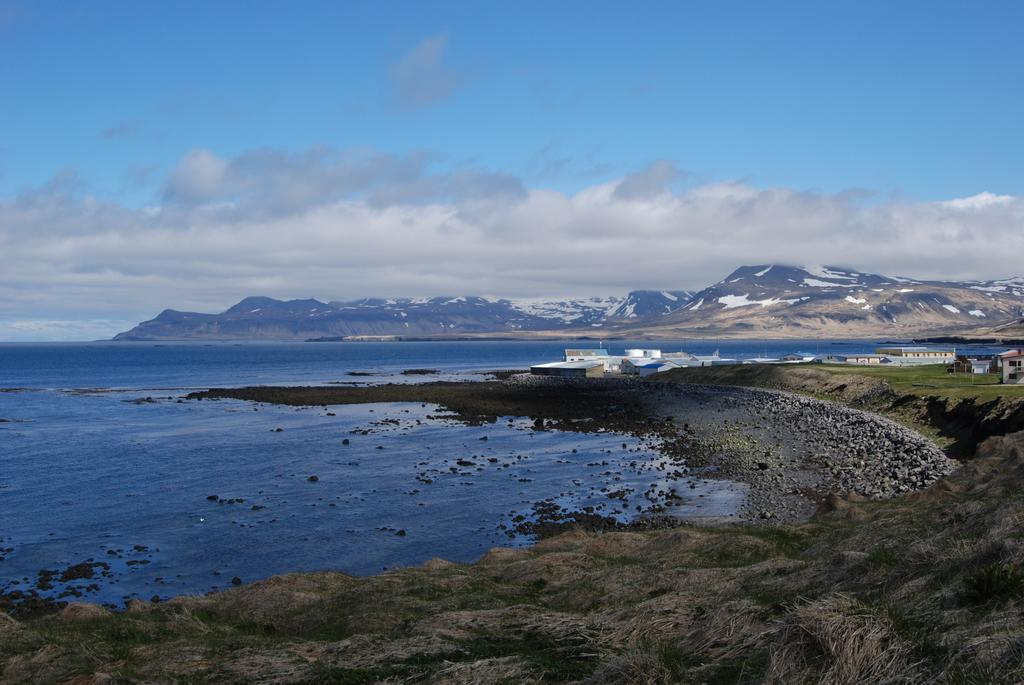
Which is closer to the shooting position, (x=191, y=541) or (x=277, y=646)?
(x=277, y=646)

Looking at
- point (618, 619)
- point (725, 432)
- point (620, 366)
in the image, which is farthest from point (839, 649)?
point (620, 366)

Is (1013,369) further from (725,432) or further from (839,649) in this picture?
(839,649)

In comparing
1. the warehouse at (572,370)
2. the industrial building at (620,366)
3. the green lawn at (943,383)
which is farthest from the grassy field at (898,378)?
the warehouse at (572,370)

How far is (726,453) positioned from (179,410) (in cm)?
6388

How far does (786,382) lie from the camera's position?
339ft

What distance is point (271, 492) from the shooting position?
4084cm

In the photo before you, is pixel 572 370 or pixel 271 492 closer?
pixel 271 492

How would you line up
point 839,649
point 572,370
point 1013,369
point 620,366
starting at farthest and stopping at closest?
point 572,370, point 620,366, point 1013,369, point 839,649

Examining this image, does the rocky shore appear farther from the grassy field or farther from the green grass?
the green grass

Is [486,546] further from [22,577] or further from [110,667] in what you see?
[110,667]

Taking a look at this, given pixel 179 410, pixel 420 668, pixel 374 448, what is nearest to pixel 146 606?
pixel 420 668

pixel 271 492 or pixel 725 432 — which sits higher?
pixel 725 432

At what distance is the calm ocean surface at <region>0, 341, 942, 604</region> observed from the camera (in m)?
28.6

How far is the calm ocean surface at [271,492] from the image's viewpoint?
1126 inches
